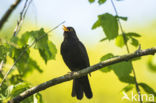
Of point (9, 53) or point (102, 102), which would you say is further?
point (102, 102)

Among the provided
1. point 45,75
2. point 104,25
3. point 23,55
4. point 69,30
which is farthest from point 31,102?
point 45,75

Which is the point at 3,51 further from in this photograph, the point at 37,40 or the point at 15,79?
the point at 15,79

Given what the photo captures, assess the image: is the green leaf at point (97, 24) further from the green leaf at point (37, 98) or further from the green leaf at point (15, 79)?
the green leaf at point (15, 79)

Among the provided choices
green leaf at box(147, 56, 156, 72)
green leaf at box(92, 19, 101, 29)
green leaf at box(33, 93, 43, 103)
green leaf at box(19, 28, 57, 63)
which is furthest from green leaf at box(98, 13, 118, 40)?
green leaf at box(33, 93, 43, 103)

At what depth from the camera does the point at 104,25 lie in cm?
295

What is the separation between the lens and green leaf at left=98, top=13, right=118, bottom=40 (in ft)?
9.52

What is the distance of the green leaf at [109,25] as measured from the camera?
2.90 m

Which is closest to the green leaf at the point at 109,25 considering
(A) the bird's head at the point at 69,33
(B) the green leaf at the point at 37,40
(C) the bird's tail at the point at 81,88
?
(B) the green leaf at the point at 37,40

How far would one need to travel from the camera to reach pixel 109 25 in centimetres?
294

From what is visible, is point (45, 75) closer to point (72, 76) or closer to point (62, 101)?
point (62, 101)

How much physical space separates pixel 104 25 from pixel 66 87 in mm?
5591

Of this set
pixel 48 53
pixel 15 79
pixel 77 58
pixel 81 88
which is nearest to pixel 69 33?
pixel 77 58

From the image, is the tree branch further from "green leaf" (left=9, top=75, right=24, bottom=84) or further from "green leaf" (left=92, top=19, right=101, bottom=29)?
"green leaf" (left=9, top=75, right=24, bottom=84)

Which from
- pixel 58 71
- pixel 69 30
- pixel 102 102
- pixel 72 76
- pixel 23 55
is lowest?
pixel 102 102
